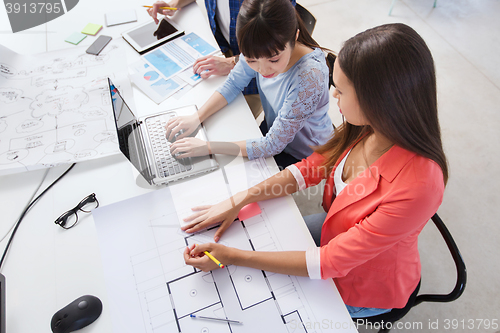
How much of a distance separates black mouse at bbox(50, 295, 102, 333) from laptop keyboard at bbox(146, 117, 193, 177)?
1.29 ft

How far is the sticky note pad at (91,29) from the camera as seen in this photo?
141 cm

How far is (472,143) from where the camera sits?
6.57 ft

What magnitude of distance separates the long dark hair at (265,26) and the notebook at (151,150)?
345mm

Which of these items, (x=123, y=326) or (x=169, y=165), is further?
(x=169, y=165)

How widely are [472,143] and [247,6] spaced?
6.15ft

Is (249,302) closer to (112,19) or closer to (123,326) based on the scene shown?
(123,326)

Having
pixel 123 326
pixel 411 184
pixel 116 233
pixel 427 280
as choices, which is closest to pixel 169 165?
pixel 116 233

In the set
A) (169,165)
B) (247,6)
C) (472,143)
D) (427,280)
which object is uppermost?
(247,6)

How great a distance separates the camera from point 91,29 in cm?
142

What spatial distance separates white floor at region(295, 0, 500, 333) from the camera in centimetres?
145

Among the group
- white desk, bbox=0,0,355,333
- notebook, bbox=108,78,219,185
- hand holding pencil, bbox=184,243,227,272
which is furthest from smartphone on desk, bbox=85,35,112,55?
hand holding pencil, bbox=184,243,227,272

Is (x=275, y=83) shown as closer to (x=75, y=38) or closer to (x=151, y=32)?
(x=151, y=32)

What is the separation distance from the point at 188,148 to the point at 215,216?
274 millimetres

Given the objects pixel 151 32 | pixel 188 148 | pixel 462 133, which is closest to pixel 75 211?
pixel 188 148
